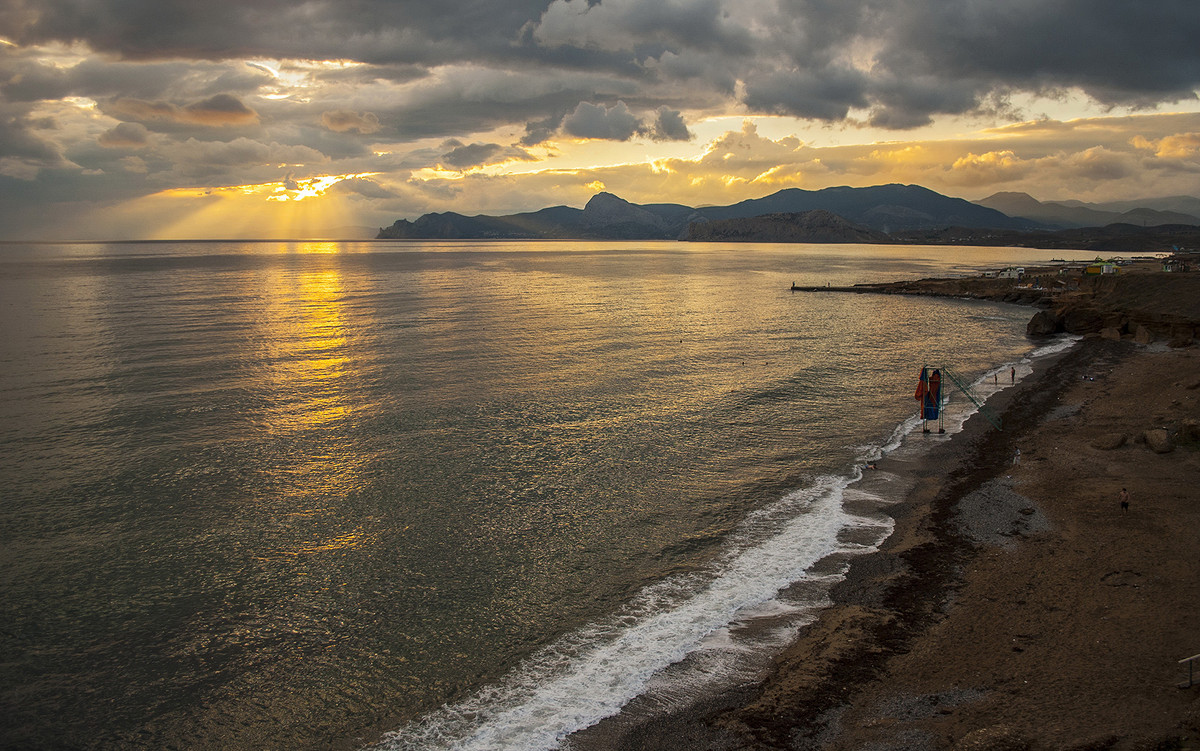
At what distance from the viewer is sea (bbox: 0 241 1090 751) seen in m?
14.8

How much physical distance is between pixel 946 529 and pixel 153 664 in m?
22.3

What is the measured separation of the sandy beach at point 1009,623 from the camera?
12.6 m

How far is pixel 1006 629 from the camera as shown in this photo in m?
15.9

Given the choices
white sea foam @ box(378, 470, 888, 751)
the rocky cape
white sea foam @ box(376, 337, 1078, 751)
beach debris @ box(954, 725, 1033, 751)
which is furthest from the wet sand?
the rocky cape

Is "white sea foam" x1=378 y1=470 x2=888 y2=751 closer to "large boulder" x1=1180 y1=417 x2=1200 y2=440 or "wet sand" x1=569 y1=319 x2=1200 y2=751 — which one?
"wet sand" x1=569 y1=319 x2=1200 y2=751

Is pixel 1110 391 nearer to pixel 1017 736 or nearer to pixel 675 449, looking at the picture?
pixel 675 449

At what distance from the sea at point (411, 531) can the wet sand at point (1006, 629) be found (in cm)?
131

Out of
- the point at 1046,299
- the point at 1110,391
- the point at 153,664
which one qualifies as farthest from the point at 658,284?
the point at 153,664

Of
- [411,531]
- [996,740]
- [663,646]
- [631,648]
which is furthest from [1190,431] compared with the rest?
[411,531]

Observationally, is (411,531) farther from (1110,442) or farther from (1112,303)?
(1112,303)

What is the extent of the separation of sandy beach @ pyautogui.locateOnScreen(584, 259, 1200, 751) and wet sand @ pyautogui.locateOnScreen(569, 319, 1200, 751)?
0.14 ft

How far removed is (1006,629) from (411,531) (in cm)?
1695

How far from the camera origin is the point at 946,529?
22047mm

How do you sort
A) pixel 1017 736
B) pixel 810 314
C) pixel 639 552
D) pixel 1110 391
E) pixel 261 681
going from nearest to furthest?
pixel 1017 736 → pixel 261 681 → pixel 639 552 → pixel 1110 391 → pixel 810 314
